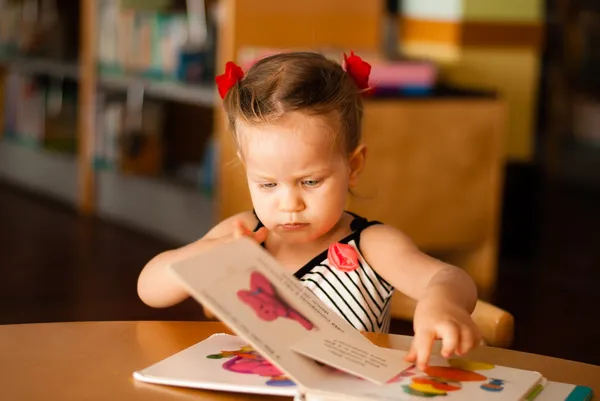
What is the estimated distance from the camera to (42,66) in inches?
197

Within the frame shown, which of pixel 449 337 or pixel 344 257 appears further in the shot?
pixel 344 257

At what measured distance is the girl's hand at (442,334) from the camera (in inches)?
37.6

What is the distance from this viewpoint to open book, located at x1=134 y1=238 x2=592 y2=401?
901mm

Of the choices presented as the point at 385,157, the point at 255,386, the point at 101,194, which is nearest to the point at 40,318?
the point at 385,157

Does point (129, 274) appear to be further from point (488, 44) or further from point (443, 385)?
point (443, 385)

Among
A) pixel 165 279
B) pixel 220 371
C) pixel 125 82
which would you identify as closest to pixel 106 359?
pixel 220 371

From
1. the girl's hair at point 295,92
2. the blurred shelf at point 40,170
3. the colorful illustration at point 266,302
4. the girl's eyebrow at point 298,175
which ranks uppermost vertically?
the girl's hair at point 295,92

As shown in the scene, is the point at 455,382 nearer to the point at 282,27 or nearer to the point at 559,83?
the point at 282,27

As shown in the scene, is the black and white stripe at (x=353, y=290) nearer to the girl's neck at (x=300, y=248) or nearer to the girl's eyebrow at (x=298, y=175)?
the girl's neck at (x=300, y=248)

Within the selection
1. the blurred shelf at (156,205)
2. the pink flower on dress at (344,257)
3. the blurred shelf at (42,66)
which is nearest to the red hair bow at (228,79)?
the pink flower on dress at (344,257)

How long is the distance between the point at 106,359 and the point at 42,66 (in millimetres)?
4167

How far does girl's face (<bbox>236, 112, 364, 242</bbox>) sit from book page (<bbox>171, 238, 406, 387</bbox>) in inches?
10.6

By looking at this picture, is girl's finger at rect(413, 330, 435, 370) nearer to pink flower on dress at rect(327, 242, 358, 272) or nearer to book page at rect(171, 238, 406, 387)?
book page at rect(171, 238, 406, 387)

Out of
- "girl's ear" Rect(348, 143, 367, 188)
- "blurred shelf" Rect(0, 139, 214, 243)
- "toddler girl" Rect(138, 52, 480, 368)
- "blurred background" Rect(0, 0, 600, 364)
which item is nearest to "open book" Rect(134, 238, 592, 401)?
"toddler girl" Rect(138, 52, 480, 368)
